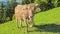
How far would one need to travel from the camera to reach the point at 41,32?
1376 centimetres

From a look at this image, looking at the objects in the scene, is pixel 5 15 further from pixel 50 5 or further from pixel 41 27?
pixel 41 27

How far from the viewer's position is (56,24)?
16125mm

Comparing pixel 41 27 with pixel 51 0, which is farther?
pixel 51 0

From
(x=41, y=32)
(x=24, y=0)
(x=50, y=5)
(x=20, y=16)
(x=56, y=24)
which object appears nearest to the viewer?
(x=41, y=32)

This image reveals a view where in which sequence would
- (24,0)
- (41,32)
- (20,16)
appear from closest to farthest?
(41,32) → (20,16) → (24,0)

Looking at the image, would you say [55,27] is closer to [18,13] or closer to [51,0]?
[18,13]

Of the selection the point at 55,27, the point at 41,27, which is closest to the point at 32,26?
the point at 41,27

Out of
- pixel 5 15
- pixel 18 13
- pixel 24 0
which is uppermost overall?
pixel 18 13

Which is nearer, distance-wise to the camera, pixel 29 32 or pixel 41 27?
pixel 29 32

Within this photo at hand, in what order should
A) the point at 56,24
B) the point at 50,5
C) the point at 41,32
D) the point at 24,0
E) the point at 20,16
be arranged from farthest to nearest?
the point at 24,0 → the point at 50,5 → the point at 56,24 → the point at 20,16 → the point at 41,32

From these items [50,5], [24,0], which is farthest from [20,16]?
[24,0]

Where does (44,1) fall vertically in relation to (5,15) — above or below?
above

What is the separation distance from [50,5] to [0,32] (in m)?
21.9

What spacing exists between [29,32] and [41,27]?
5.31 ft
